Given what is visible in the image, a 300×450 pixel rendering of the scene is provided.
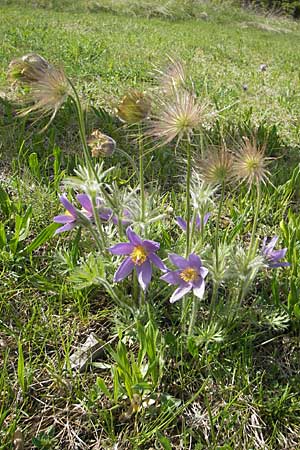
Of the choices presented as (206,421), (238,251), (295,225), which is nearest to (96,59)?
(295,225)

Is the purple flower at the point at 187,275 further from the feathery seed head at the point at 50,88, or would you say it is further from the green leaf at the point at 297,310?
the feathery seed head at the point at 50,88

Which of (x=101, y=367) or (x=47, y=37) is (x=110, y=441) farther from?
(x=47, y=37)

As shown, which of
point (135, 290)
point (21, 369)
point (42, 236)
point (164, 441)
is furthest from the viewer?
point (42, 236)

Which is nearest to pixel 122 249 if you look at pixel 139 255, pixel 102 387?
pixel 139 255

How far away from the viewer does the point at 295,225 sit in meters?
2.02

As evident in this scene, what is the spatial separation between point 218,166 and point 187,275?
0.37 m

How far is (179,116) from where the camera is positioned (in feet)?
3.94

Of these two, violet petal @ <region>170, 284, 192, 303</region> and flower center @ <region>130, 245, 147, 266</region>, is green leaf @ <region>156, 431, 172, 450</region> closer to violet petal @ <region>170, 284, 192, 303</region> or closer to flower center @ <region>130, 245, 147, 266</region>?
violet petal @ <region>170, 284, 192, 303</region>

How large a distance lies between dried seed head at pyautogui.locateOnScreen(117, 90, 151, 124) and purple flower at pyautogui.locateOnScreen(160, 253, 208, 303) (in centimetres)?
44

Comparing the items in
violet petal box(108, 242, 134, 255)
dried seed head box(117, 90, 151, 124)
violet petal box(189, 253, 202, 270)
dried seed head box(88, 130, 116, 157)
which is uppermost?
dried seed head box(117, 90, 151, 124)

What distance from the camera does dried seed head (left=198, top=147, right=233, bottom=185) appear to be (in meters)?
1.29

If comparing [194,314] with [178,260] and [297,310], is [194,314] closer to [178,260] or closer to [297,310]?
[178,260]

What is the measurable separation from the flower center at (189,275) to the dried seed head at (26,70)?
0.72m

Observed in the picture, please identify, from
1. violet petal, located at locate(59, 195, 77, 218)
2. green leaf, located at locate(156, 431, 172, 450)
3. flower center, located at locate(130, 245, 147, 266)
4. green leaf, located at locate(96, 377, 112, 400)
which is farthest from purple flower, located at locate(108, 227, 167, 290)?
green leaf, located at locate(156, 431, 172, 450)
